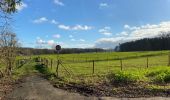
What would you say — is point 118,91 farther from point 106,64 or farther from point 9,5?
point 106,64

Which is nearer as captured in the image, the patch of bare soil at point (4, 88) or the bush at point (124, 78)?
the patch of bare soil at point (4, 88)

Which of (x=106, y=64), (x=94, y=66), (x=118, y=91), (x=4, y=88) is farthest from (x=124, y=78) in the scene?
(x=106, y=64)

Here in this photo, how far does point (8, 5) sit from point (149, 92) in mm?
7897

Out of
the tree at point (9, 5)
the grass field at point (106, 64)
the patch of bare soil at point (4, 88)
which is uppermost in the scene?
the tree at point (9, 5)

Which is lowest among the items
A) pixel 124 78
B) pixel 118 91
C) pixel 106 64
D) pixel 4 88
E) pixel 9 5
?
pixel 4 88

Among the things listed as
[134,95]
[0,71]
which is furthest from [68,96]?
[0,71]

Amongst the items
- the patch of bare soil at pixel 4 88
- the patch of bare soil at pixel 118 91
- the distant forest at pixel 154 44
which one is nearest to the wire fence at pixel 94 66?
the patch of bare soil at pixel 4 88

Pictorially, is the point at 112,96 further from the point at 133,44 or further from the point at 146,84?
the point at 133,44

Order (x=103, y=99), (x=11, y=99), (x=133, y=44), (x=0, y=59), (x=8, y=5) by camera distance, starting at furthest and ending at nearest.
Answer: (x=133, y=44) < (x=0, y=59) < (x=11, y=99) < (x=103, y=99) < (x=8, y=5)

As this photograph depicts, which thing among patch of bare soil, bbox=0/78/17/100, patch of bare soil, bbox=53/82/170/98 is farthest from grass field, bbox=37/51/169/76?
patch of bare soil, bbox=53/82/170/98

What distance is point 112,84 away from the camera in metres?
18.5

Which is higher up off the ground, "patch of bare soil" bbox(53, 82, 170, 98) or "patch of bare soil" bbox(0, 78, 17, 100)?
"patch of bare soil" bbox(53, 82, 170, 98)

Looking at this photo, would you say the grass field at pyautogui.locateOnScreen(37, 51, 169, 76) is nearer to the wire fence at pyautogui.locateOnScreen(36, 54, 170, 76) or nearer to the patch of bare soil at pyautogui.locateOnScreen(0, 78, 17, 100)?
the wire fence at pyautogui.locateOnScreen(36, 54, 170, 76)

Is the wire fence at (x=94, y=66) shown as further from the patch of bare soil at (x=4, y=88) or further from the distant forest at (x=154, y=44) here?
the distant forest at (x=154, y=44)
